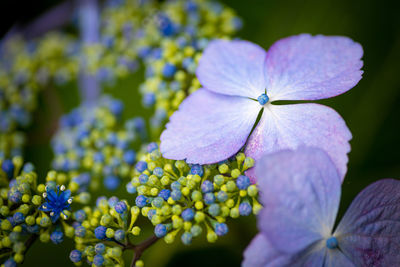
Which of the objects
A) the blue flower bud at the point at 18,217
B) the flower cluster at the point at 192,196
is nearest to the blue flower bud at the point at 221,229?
the flower cluster at the point at 192,196

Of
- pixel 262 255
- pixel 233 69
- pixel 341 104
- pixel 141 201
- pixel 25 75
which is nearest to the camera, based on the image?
pixel 262 255

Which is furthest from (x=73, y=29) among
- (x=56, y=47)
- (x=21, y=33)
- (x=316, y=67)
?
(x=316, y=67)

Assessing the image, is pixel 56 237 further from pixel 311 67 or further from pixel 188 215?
pixel 311 67

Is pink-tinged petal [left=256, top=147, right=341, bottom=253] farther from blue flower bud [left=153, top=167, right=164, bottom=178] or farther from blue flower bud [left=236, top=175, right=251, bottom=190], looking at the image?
blue flower bud [left=153, top=167, right=164, bottom=178]

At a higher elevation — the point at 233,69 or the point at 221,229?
the point at 233,69

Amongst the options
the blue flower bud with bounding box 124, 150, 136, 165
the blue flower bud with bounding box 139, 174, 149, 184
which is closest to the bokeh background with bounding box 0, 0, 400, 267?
the blue flower bud with bounding box 124, 150, 136, 165

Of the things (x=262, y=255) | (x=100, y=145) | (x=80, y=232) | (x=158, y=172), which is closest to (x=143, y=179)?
(x=158, y=172)

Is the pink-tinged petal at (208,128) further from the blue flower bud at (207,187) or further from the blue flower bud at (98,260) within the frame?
the blue flower bud at (98,260)
